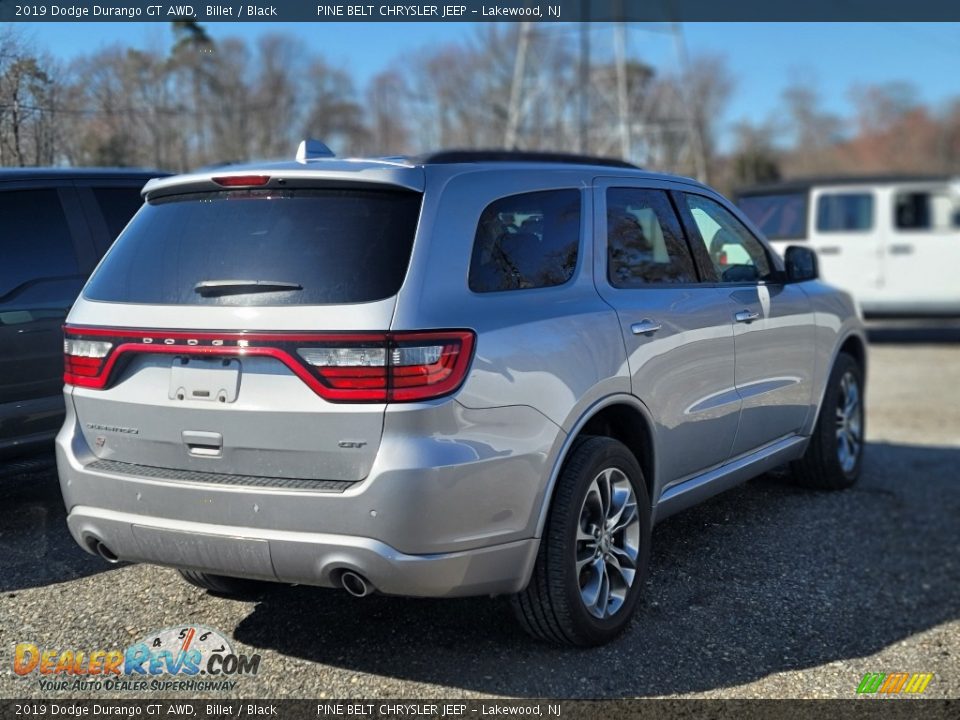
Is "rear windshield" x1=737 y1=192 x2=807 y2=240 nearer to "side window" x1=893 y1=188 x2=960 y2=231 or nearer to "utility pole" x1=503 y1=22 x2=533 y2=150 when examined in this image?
"side window" x1=893 y1=188 x2=960 y2=231

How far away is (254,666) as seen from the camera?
12.2ft

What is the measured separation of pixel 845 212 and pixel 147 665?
43.1 feet

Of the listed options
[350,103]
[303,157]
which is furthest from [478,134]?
[303,157]

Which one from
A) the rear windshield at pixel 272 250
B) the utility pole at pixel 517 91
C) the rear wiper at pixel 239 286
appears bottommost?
the rear wiper at pixel 239 286

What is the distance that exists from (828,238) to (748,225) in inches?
396

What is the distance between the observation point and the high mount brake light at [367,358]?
3.11 m

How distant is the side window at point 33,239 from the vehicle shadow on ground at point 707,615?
7.21 feet

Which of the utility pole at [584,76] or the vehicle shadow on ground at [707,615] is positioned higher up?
the utility pole at [584,76]

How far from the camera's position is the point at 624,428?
4.18 meters

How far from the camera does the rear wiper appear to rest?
129 inches

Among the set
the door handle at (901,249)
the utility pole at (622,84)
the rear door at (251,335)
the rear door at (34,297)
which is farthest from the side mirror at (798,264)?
the utility pole at (622,84)

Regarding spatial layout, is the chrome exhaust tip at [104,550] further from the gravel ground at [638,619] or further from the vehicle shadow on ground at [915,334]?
the vehicle shadow on ground at [915,334]

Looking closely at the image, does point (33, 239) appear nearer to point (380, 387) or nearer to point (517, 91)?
point (380, 387)

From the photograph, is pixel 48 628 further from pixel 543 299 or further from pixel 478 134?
pixel 478 134
